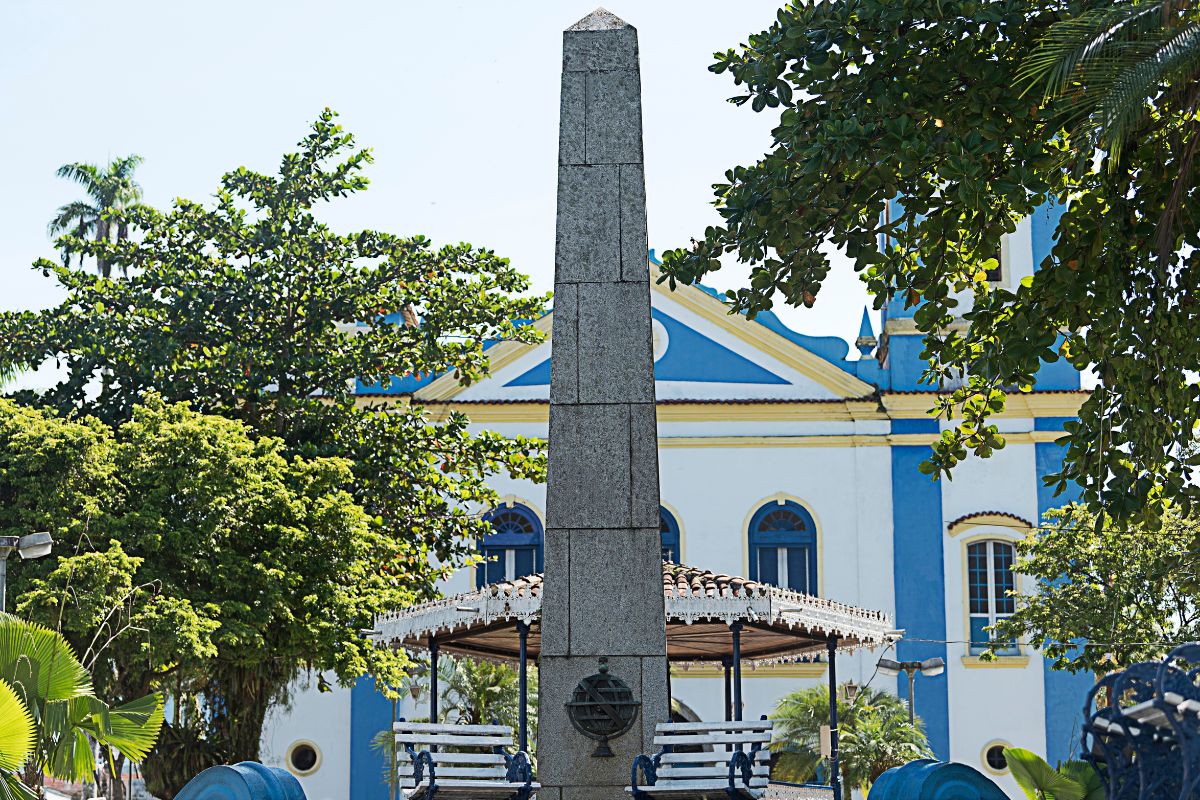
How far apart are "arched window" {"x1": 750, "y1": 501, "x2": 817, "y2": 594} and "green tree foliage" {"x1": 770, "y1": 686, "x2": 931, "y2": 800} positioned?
3.00m

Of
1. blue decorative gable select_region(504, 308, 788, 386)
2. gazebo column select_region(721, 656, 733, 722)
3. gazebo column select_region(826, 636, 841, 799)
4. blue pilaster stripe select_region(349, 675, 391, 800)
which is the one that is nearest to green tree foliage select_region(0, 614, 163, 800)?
gazebo column select_region(826, 636, 841, 799)

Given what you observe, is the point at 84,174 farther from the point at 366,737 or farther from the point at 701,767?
the point at 701,767

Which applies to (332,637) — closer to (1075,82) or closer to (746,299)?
(746,299)

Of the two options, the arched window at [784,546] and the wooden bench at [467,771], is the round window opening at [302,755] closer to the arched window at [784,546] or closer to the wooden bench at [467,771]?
the arched window at [784,546]

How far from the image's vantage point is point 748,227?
10.1m

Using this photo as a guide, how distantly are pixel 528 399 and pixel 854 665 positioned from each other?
721 cm

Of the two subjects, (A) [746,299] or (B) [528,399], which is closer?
(A) [746,299]

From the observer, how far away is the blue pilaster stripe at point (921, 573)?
2691cm

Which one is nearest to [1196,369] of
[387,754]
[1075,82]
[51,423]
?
[1075,82]

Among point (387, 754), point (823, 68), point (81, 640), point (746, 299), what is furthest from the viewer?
point (387, 754)

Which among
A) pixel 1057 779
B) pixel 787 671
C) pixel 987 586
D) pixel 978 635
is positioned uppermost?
pixel 987 586

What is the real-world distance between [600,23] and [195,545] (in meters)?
9.52

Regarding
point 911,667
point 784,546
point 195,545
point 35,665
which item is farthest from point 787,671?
point 35,665

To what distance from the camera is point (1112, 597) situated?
70.3ft
